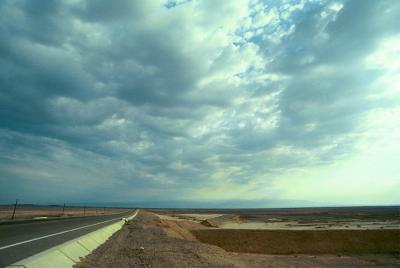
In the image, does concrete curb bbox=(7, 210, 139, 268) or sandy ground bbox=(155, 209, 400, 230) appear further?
sandy ground bbox=(155, 209, 400, 230)

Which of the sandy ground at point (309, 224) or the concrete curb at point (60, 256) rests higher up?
the sandy ground at point (309, 224)

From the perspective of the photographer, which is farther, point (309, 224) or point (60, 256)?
point (309, 224)

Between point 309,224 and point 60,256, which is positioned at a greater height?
point 309,224

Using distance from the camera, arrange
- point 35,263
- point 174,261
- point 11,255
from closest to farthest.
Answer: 1. point 35,263
2. point 11,255
3. point 174,261

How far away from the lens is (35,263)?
35.5 ft

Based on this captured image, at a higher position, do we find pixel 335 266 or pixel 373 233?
pixel 373 233

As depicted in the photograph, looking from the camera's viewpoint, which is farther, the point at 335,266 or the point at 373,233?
the point at 373,233

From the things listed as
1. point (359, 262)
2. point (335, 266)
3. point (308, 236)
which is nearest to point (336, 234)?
point (308, 236)

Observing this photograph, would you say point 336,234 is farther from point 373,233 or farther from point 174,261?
point 174,261

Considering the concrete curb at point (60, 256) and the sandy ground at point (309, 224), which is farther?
the sandy ground at point (309, 224)

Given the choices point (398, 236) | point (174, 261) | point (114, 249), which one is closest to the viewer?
point (174, 261)

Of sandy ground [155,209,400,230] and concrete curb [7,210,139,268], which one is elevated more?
sandy ground [155,209,400,230]

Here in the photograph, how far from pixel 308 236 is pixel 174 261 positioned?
40.6 m

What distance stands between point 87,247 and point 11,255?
18.8 feet
